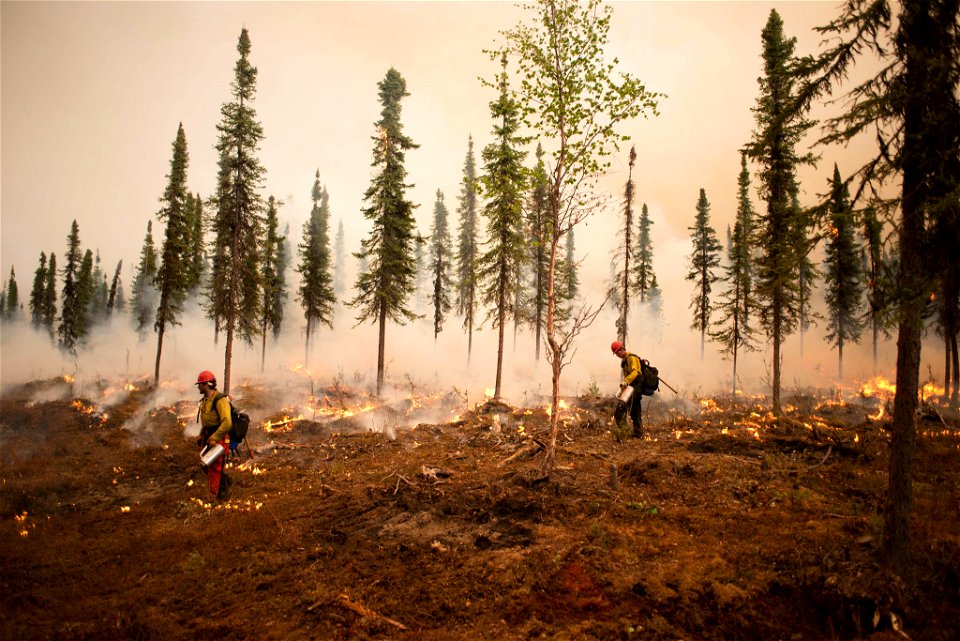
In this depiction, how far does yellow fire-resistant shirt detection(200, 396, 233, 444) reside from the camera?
8.66m

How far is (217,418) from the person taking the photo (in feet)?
29.2

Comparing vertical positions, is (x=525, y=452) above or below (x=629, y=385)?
below

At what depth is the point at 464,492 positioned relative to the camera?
385 inches

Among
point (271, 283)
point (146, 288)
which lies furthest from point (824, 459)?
point (146, 288)

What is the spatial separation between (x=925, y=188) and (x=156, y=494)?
60.5 ft

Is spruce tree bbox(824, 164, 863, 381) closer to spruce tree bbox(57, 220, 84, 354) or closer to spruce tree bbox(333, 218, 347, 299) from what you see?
spruce tree bbox(57, 220, 84, 354)

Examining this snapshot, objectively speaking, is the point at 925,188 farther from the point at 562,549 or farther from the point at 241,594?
the point at 241,594

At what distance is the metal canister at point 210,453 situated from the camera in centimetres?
861

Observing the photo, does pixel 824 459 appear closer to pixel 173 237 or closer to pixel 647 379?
pixel 647 379

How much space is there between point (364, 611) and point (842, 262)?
3836cm

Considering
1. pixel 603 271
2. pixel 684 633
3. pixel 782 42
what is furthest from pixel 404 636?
pixel 603 271

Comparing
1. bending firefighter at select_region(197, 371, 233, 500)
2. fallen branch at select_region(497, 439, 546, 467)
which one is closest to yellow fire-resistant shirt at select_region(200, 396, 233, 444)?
Answer: bending firefighter at select_region(197, 371, 233, 500)

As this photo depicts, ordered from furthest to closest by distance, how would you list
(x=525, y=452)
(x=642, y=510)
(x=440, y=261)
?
(x=440, y=261) → (x=525, y=452) → (x=642, y=510)

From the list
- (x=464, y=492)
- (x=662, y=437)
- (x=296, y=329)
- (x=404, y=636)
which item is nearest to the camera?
(x=404, y=636)
